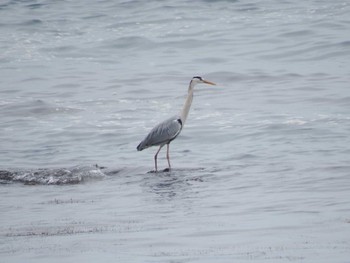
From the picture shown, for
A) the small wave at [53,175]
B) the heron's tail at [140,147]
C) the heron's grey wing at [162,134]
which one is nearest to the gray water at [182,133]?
the small wave at [53,175]

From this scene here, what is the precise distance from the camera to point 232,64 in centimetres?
2733

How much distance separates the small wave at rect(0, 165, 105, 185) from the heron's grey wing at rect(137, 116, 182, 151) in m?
1.22

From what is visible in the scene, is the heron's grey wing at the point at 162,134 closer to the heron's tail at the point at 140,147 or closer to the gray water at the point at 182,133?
the heron's tail at the point at 140,147

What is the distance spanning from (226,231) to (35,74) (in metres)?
19.3

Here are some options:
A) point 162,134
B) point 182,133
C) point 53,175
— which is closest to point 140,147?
point 162,134

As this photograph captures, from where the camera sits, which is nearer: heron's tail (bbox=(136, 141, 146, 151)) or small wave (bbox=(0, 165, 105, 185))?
small wave (bbox=(0, 165, 105, 185))

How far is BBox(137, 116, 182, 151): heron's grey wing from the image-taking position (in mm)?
16547

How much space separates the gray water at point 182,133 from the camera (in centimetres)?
915

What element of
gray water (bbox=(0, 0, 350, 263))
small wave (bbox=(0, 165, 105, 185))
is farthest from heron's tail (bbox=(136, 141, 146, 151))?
small wave (bbox=(0, 165, 105, 185))

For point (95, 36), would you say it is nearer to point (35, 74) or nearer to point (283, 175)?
point (35, 74)

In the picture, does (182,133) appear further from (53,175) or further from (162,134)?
Answer: (53,175)

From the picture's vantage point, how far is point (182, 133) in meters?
19.0

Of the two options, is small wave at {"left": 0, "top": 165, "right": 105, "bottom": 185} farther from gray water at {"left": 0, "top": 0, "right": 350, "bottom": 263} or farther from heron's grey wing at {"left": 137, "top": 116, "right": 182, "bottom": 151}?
heron's grey wing at {"left": 137, "top": 116, "right": 182, "bottom": 151}

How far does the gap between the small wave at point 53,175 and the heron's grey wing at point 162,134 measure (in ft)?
4.02
